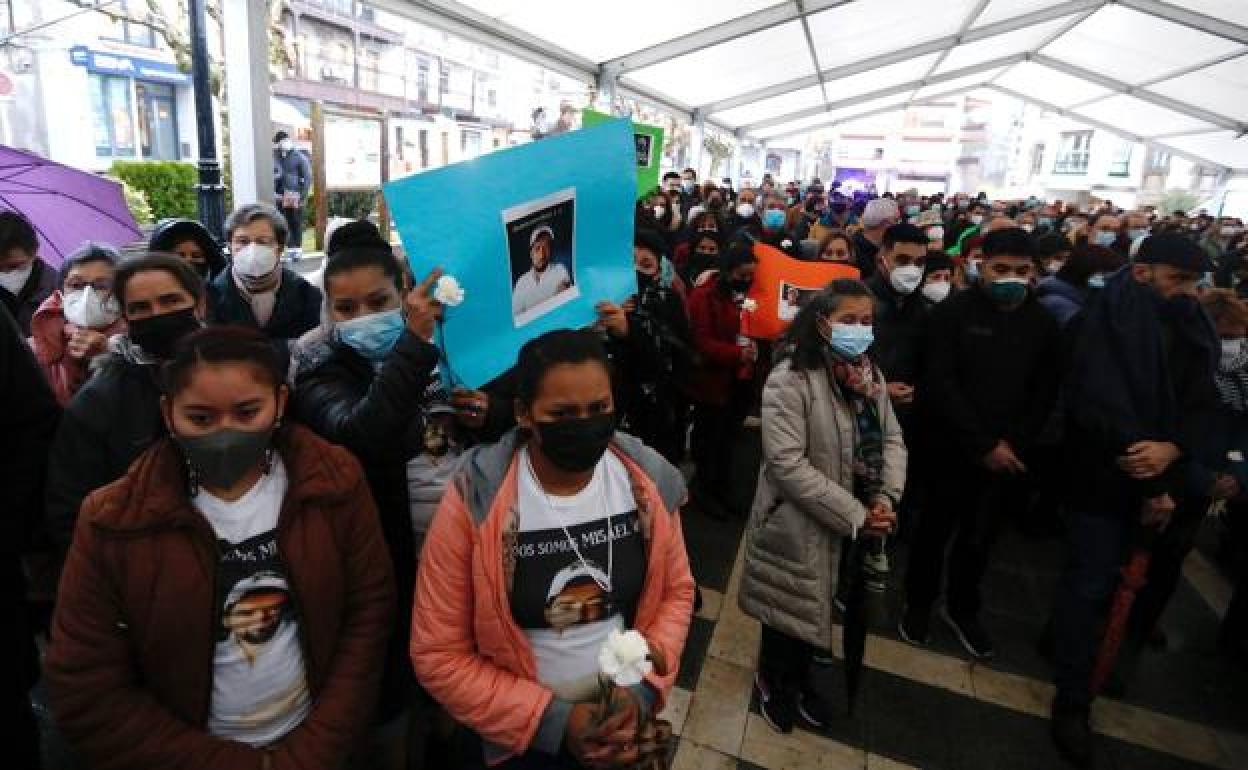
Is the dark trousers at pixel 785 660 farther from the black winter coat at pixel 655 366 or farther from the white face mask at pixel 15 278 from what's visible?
the white face mask at pixel 15 278

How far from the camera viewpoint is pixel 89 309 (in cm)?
235

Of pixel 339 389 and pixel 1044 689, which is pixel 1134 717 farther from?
pixel 339 389

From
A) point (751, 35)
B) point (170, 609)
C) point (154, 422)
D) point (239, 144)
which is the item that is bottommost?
point (170, 609)

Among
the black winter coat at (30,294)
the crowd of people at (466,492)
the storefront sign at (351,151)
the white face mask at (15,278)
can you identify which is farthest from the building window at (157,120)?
the crowd of people at (466,492)

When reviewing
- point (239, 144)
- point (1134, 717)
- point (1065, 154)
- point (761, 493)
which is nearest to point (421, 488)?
point (761, 493)

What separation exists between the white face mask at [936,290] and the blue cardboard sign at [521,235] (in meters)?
2.31

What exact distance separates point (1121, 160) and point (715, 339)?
1372 inches

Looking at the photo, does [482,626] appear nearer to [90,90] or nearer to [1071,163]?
[90,90]

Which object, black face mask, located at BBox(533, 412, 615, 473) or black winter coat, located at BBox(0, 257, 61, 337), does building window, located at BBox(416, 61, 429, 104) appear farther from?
black face mask, located at BBox(533, 412, 615, 473)

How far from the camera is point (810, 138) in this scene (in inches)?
1992

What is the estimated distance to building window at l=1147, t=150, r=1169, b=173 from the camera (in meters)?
29.0

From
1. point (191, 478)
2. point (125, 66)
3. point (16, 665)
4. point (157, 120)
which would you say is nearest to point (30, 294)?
point (16, 665)

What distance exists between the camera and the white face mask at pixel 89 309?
7.70 ft

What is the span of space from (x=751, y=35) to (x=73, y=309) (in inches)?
425
